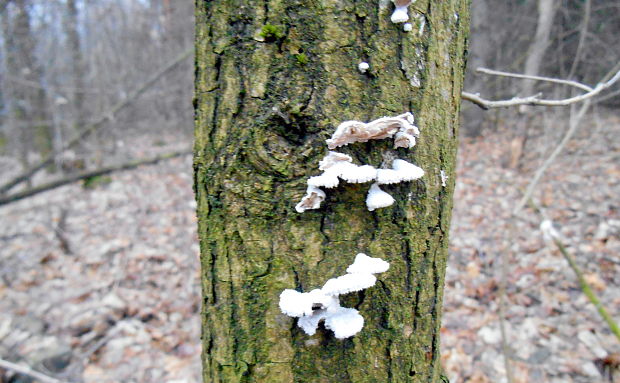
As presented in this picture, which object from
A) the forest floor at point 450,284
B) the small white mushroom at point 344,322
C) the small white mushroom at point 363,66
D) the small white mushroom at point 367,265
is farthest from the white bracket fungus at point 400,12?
the forest floor at point 450,284

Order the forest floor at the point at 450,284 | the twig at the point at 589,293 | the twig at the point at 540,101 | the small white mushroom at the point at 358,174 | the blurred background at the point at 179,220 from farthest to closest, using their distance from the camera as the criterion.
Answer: the blurred background at the point at 179,220
the forest floor at the point at 450,284
the twig at the point at 589,293
the twig at the point at 540,101
the small white mushroom at the point at 358,174

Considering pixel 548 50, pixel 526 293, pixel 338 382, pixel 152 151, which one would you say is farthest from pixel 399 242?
pixel 152 151

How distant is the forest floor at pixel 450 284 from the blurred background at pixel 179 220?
2 centimetres

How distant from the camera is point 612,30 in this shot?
29.4ft

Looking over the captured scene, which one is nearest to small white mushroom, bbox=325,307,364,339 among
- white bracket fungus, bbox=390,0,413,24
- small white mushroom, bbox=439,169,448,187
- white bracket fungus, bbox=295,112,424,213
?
white bracket fungus, bbox=295,112,424,213

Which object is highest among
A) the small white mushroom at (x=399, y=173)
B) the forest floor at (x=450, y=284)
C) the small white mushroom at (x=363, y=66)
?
the small white mushroom at (x=363, y=66)

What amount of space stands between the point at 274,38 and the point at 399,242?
622 mm

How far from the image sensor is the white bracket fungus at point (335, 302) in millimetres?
949

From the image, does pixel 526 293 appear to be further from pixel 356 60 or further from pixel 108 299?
pixel 108 299

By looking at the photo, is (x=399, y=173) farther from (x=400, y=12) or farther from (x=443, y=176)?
(x=400, y=12)

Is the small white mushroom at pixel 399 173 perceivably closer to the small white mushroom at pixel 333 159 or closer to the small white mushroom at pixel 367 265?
the small white mushroom at pixel 333 159

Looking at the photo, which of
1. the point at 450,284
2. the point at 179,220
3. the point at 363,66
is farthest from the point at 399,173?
the point at 179,220

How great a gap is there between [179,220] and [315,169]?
7.30 meters

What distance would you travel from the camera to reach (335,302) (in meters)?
0.99
